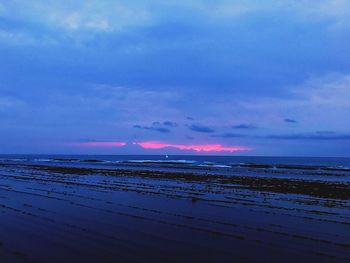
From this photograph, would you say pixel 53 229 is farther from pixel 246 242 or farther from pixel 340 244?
pixel 340 244

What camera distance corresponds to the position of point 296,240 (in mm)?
12234

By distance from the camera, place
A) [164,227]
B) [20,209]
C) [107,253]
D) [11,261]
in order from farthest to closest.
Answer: [20,209]
[164,227]
[107,253]
[11,261]

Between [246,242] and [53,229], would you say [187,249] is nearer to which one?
[246,242]

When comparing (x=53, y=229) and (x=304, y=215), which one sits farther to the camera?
(x=304, y=215)

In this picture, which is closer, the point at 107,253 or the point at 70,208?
the point at 107,253

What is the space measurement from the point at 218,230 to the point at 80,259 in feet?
18.6

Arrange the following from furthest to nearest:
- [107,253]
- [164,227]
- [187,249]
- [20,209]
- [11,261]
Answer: [20,209], [164,227], [187,249], [107,253], [11,261]

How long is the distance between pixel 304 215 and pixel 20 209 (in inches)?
498

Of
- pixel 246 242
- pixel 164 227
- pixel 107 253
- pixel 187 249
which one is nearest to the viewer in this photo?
pixel 107 253

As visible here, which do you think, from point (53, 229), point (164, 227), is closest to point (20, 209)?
point (53, 229)

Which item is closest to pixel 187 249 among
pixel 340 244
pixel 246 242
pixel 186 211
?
pixel 246 242

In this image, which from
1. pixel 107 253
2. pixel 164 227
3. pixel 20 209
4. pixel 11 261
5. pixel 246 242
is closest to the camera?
pixel 11 261

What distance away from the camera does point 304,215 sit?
Result: 17.3 metres

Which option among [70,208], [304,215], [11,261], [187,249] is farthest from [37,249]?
[304,215]
